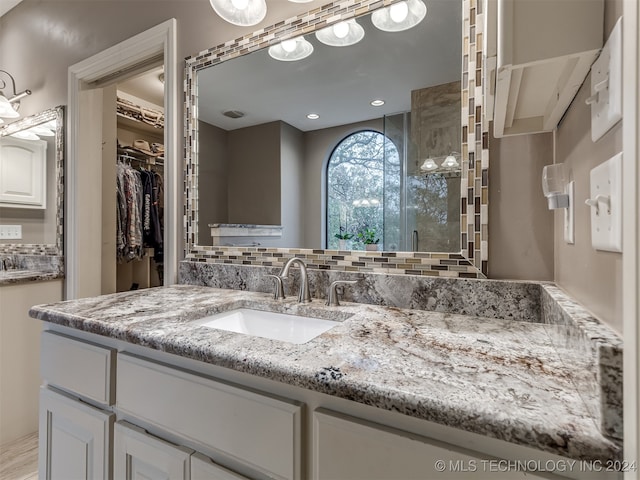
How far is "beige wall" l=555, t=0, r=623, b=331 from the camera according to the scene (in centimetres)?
40

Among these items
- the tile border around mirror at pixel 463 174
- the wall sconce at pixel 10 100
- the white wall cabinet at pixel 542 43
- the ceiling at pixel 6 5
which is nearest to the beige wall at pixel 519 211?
the tile border around mirror at pixel 463 174

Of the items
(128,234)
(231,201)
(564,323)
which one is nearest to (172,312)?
(231,201)

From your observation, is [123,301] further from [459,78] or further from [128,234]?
[128,234]

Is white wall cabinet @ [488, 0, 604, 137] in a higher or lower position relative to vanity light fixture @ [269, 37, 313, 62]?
lower

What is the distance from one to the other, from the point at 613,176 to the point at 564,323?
27 centimetres

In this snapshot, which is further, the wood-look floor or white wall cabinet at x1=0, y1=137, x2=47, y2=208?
white wall cabinet at x1=0, y1=137, x2=47, y2=208

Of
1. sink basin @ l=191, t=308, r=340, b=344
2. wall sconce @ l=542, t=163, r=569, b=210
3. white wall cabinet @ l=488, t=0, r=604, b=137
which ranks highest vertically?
white wall cabinet @ l=488, t=0, r=604, b=137

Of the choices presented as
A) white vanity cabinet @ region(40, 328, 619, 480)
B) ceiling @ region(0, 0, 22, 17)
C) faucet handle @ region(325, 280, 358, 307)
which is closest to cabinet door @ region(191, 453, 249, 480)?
white vanity cabinet @ region(40, 328, 619, 480)

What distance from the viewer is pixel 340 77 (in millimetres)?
1108

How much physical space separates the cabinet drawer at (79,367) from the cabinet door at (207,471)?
11.9 inches

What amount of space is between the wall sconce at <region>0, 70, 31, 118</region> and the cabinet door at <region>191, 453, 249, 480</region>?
8.26 ft

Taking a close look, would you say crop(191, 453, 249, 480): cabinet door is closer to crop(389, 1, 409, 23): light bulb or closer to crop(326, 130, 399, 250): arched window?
crop(326, 130, 399, 250): arched window

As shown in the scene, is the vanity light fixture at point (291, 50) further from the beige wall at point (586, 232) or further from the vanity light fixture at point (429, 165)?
the beige wall at point (586, 232)

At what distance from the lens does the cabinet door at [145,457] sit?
668mm
